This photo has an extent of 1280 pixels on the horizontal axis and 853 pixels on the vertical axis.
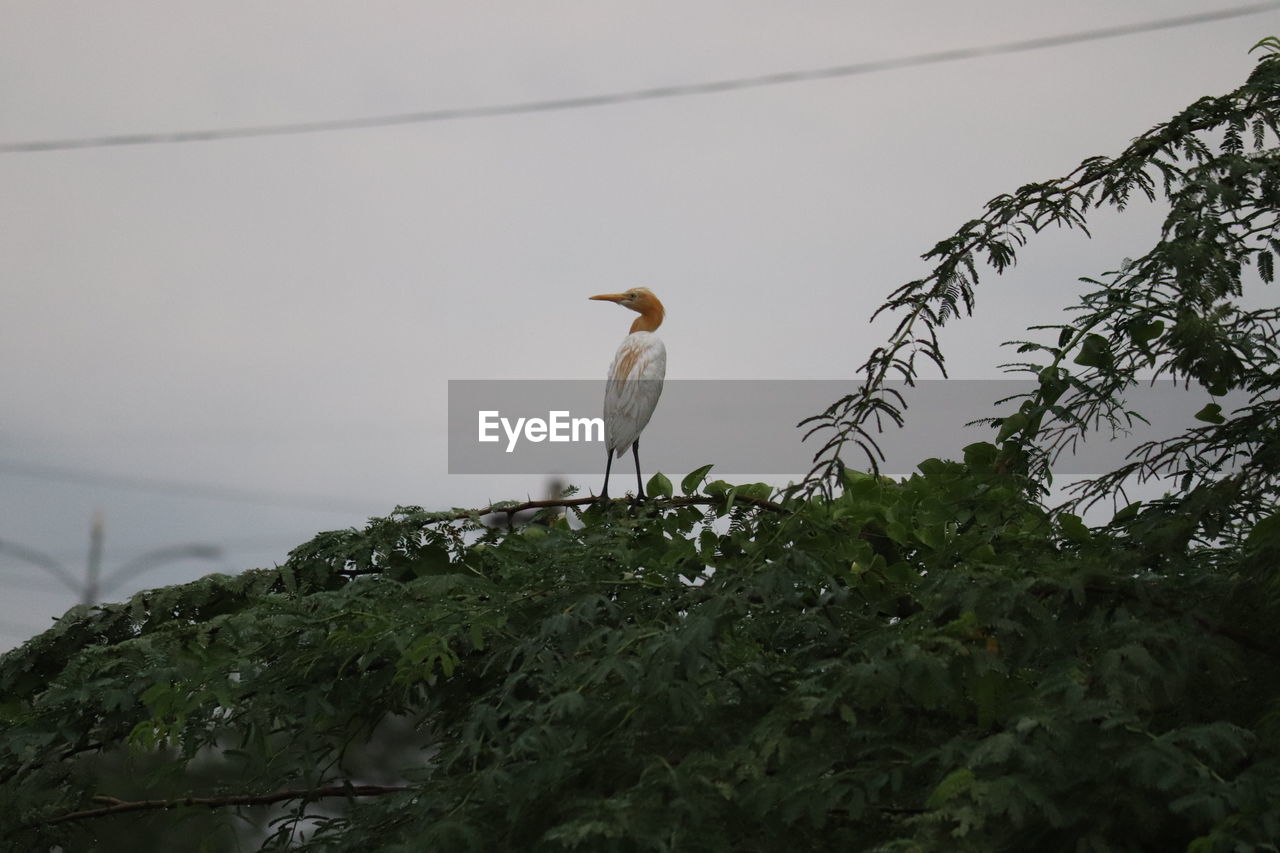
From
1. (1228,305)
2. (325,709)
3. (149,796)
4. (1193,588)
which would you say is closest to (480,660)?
(325,709)

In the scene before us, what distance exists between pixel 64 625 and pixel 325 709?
4.22 ft

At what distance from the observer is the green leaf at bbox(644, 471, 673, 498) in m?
3.19

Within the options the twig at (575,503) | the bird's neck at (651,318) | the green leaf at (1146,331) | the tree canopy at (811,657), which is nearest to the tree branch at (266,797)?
the tree canopy at (811,657)

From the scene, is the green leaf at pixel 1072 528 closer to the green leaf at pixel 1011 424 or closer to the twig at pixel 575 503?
the green leaf at pixel 1011 424

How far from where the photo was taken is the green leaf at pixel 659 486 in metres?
3.19

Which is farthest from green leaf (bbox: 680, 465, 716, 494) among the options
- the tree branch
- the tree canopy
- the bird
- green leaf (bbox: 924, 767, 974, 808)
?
green leaf (bbox: 924, 767, 974, 808)

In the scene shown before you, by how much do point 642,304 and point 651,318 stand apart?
57mm

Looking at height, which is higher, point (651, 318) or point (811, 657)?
point (651, 318)

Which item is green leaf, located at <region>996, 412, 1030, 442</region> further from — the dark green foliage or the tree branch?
the tree branch

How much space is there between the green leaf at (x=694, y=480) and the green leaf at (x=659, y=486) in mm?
137

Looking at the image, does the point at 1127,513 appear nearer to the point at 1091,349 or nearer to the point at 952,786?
the point at 1091,349

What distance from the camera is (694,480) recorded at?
9.96 feet

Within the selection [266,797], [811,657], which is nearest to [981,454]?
[811,657]

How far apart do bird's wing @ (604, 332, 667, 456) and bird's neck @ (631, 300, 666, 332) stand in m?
0.21
